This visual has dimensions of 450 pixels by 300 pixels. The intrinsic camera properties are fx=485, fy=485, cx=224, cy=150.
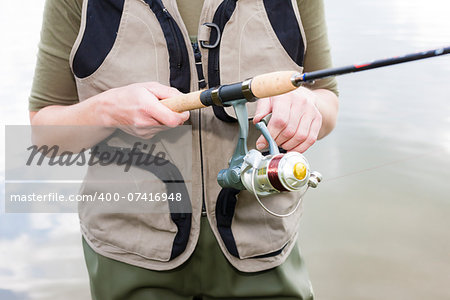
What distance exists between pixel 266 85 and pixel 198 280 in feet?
1.31

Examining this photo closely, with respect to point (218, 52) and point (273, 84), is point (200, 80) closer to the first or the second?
point (218, 52)

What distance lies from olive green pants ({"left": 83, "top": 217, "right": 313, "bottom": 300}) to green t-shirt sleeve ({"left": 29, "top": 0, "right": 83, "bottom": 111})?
0.92 feet

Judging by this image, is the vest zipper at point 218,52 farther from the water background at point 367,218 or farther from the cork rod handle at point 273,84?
the water background at point 367,218

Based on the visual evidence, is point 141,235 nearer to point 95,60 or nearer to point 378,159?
point 95,60

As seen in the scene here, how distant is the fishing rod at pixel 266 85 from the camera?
464 mm

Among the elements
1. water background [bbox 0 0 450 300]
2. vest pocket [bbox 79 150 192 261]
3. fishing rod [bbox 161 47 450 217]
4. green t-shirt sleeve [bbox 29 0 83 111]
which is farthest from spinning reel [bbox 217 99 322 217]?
water background [bbox 0 0 450 300]

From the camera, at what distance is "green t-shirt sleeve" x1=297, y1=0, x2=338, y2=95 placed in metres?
0.79

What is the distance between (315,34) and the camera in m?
0.81

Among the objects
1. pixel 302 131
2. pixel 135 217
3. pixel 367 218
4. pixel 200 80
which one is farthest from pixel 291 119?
pixel 367 218

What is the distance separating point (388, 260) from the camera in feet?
8.18

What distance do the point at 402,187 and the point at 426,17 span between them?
4171 mm

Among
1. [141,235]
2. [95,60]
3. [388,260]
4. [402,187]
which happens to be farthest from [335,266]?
[95,60]

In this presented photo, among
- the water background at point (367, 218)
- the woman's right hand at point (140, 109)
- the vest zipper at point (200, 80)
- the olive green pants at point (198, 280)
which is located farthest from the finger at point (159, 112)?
the water background at point (367, 218)

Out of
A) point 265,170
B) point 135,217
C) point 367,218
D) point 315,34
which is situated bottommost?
point 367,218
